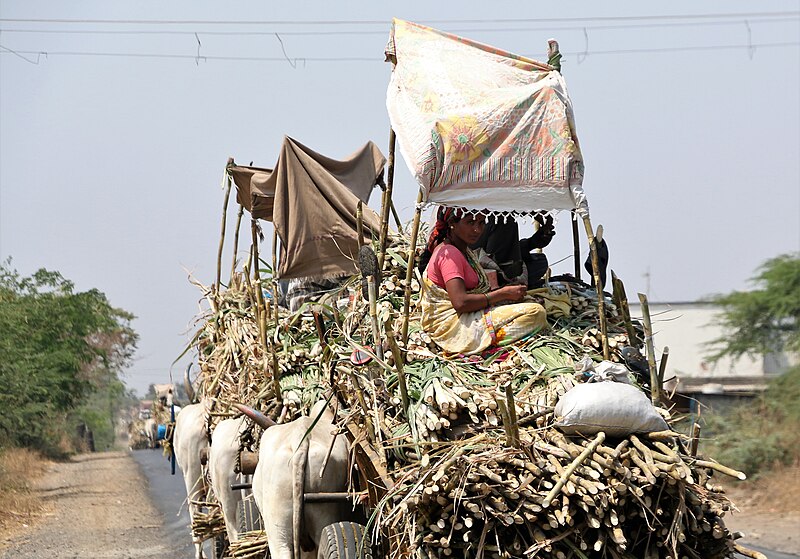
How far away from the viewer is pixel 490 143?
5.36m

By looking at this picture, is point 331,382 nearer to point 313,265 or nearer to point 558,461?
point 558,461

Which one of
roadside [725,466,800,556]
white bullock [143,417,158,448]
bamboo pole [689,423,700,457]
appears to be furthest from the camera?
white bullock [143,417,158,448]

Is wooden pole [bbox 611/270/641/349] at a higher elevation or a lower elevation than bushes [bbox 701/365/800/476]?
higher

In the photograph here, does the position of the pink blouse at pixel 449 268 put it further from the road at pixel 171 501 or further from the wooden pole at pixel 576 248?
the road at pixel 171 501

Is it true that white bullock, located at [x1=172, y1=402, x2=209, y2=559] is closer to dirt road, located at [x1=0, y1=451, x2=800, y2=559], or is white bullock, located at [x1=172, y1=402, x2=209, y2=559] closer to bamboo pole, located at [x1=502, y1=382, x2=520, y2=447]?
dirt road, located at [x1=0, y1=451, x2=800, y2=559]

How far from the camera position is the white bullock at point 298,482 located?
17.6 feet

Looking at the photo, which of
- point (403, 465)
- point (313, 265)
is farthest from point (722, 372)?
point (403, 465)

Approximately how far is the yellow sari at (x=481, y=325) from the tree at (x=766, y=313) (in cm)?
1677

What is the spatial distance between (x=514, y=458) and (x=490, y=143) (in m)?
1.77

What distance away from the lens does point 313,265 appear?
8070 millimetres

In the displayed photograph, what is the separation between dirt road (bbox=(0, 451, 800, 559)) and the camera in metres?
11.1

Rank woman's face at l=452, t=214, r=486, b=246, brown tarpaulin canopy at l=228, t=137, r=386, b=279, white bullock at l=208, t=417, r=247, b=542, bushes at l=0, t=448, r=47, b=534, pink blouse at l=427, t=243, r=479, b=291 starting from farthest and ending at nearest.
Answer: bushes at l=0, t=448, r=47, b=534 → brown tarpaulin canopy at l=228, t=137, r=386, b=279 → white bullock at l=208, t=417, r=247, b=542 → woman's face at l=452, t=214, r=486, b=246 → pink blouse at l=427, t=243, r=479, b=291

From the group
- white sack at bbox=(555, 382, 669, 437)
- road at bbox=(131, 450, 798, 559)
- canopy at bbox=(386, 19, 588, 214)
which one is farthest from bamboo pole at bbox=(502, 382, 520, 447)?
road at bbox=(131, 450, 798, 559)

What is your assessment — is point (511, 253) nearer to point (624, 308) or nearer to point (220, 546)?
point (624, 308)
